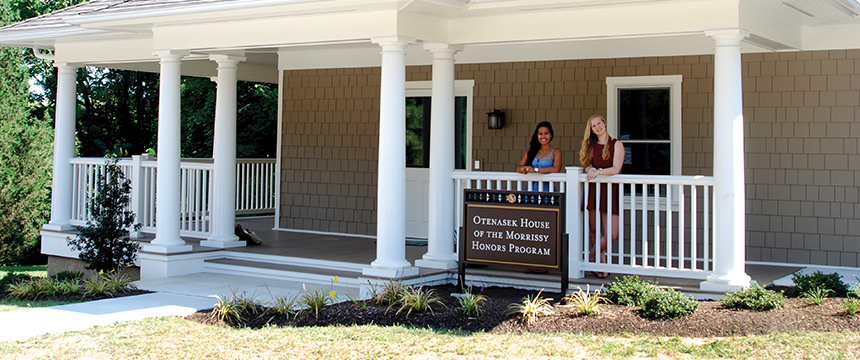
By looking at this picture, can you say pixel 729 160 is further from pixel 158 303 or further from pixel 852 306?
pixel 158 303

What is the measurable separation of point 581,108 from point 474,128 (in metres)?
1.43

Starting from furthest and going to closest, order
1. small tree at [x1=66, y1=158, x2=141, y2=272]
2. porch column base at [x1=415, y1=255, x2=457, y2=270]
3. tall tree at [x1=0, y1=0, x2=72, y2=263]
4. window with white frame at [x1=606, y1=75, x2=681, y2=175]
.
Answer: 1. tall tree at [x1=0, y1=0, x2=72, y2=263]
2. small tree at [x1=66, y1=158, x2=141, y2=272]
3. window with white frame at [x1=606, y1=75, x2=681, y2=175]
4. porch column base at [x1=415, y1=255, x2=457, y2=270]

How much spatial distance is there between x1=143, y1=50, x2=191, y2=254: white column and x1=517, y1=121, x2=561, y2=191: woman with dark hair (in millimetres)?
4150

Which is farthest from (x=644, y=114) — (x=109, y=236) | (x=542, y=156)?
(x=109, y=236)

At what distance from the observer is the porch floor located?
7426 mm

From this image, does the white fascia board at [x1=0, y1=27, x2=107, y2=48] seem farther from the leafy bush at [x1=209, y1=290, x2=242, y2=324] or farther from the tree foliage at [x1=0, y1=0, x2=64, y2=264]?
the tree foliage at [x1=0, y1=0, x2=64, y2=264]

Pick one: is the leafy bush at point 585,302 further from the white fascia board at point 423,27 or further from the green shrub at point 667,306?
the white fascia board at point 423,27

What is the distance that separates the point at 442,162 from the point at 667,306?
Result: 2.87m

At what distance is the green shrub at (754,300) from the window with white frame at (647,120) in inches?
108

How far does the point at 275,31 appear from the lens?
8.16 metres

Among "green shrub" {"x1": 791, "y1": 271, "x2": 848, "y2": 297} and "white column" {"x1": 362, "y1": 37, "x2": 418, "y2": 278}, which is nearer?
"green shrub" {"x1": 791, "y1": 271, "x2": 848, "y2": 297}

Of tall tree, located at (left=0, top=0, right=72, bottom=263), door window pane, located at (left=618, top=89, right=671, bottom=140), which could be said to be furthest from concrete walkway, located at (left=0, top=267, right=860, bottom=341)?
tall tree, located at (left=0, top=0, right=72, bottom=263)

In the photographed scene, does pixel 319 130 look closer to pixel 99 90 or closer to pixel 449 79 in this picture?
pixel 449 79

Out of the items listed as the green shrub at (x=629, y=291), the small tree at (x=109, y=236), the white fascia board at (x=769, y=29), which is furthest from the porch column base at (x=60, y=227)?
the white fascia board at (x=769, y=29)
